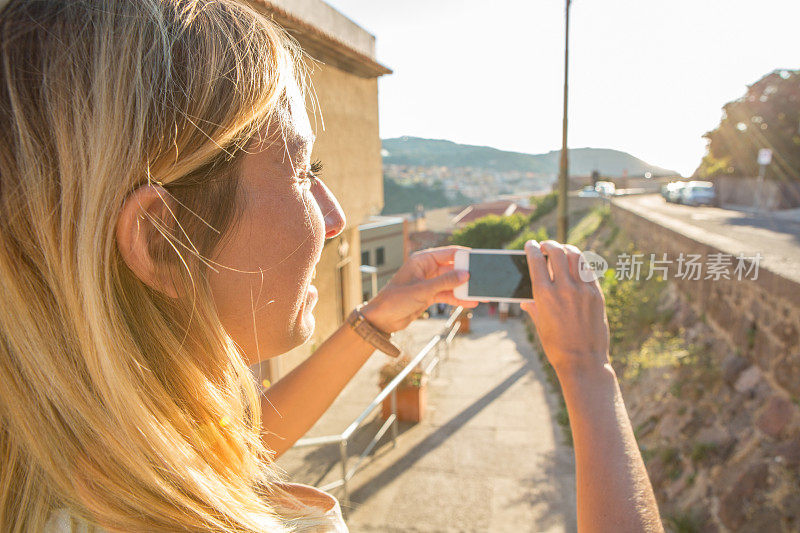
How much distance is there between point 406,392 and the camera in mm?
5406

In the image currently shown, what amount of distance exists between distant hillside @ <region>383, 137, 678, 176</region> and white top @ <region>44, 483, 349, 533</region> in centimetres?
345

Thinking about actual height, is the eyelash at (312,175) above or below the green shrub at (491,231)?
above

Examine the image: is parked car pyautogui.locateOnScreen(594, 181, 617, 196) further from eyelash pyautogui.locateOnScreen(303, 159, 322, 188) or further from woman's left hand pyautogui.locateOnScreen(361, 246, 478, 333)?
eyelash pyautogui.locateOnScreen(303, 159, 322, 188)

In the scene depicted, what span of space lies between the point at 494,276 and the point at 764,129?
16381 millimetres

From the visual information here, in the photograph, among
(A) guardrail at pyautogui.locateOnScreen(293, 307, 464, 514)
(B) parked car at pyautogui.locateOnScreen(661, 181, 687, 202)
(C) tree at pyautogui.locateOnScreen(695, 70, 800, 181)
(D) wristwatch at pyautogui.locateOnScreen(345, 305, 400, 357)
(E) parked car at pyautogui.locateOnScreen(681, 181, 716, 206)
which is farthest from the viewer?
(B) parked car at pyautogui.locateOnScreen(661, 181, 687, 202)

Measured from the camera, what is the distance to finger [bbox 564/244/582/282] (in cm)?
101

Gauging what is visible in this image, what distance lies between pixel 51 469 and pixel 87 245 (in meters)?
0.25

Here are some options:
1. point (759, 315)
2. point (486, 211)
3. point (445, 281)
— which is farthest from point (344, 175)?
point (486, 211)

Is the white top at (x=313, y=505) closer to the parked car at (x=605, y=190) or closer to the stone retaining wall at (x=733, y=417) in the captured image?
the stone retaining wall at (x=733, y=417)

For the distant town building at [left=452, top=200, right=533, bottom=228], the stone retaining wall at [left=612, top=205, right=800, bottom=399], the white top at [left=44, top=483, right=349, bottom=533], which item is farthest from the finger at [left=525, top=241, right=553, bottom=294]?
the distant town building at [left=452, top=200, right=533, bottom=228]

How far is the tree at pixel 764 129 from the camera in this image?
43.7 ft

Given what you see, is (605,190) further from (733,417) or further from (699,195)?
(733,417)

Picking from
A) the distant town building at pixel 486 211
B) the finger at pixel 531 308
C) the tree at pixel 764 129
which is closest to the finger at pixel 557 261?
the finger at pixel 531 308

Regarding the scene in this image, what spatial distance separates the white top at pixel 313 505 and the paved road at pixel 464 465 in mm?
3278
